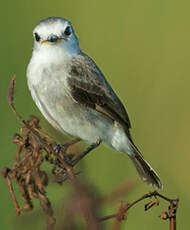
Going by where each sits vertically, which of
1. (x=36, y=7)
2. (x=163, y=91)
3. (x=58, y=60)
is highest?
(x=36, y=7)

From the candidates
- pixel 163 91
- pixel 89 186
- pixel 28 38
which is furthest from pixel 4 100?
pixel 89 186

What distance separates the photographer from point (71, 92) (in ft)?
13.2

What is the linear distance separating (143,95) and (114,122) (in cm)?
89

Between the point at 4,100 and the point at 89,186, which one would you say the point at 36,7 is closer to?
the point at 4,100

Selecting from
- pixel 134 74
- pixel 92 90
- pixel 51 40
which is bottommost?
pixel 134 74

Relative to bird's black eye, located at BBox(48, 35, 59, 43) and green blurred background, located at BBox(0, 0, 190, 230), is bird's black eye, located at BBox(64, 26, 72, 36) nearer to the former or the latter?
bird's black eye, located at BBox(48, 35, 59, 43)

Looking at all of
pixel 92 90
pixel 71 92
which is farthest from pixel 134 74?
pixel 71 92

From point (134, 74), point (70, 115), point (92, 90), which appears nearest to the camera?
point (70, 115)

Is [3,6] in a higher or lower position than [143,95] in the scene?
higher

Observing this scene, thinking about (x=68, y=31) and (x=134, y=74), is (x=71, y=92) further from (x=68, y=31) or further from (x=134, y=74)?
(x=134, y=74)

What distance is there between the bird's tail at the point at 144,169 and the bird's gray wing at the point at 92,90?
330 millimetres

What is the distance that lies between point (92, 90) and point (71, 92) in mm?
229

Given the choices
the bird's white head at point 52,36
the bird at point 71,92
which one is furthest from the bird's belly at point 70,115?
the bird's white head at point 52,36

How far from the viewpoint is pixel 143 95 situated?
5086 millimetres
